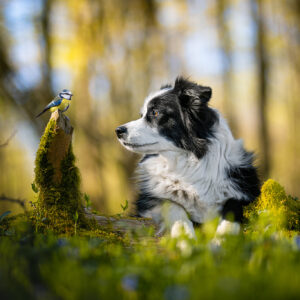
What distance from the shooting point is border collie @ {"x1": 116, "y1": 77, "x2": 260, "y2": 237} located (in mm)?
3875

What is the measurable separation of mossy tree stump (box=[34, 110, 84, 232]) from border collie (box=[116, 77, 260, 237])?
826mm

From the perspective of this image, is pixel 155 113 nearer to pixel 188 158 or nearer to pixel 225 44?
pixel 188 158

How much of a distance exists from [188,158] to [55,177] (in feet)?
5.17

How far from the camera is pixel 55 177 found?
3.35 meters

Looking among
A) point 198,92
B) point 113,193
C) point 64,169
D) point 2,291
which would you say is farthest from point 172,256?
point 113,193

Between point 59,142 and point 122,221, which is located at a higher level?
point 59,142

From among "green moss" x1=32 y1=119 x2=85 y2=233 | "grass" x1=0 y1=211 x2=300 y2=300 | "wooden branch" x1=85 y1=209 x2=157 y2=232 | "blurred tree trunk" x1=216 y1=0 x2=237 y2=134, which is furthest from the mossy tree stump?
"blurred tree trunk" x1=216 y1=0 x2=237 y2=134

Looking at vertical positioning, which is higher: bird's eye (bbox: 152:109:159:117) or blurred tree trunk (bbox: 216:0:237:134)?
blurred tree trunk (bbox: 216:0:237:134)

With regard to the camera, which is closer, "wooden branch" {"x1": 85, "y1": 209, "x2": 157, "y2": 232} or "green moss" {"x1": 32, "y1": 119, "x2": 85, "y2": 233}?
"green moss" {"x1": 32, "y1": 119, "x2": 85, "y2": 233}

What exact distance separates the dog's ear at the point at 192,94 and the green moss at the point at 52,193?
61.2 inches

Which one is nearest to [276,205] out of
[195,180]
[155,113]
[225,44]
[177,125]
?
[195,180]

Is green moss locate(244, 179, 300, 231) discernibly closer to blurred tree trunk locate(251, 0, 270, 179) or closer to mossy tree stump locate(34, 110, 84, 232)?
mossy tree stump locate(34, 110, 84, 232)

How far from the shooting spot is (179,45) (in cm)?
1263

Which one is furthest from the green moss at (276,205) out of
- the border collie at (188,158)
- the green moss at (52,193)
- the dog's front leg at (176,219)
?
the green moss at (52,193)
